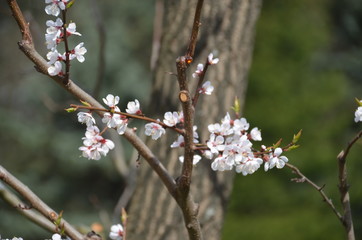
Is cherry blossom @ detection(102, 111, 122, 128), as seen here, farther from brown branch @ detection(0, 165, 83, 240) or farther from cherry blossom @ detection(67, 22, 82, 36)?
brown branch @ detection(0, 165, 83, 240)

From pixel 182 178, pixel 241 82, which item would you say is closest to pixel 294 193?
pixel 241 82

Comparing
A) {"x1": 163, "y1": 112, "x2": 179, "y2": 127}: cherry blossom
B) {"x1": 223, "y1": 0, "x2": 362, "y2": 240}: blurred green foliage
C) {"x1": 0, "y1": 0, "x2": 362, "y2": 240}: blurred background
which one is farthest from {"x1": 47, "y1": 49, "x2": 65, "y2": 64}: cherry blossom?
{"x1": 223, "y1": 0, "x2": 362, "y2": 240}: blurred green foliage

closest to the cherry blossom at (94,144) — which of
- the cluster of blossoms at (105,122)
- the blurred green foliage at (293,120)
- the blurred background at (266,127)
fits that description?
the cluster of blossoms at (105,122)

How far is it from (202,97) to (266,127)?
4.26 m

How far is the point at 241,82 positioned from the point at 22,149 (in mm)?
6390

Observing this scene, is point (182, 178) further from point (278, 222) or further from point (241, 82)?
point (278, 222)

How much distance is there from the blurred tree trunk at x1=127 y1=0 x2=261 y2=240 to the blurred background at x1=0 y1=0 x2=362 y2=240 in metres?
2.16

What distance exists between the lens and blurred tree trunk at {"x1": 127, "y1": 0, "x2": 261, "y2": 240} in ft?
5.88

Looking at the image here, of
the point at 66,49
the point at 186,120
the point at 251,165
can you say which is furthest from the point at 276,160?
the point at 66,49

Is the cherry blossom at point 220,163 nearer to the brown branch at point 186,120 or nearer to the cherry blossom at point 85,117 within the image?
the brown branch at point 186,120

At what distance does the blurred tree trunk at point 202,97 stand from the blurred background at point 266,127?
85.1 inches

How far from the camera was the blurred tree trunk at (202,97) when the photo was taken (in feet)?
5.88

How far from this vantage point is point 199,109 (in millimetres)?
1826

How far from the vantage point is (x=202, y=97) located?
183 cm
